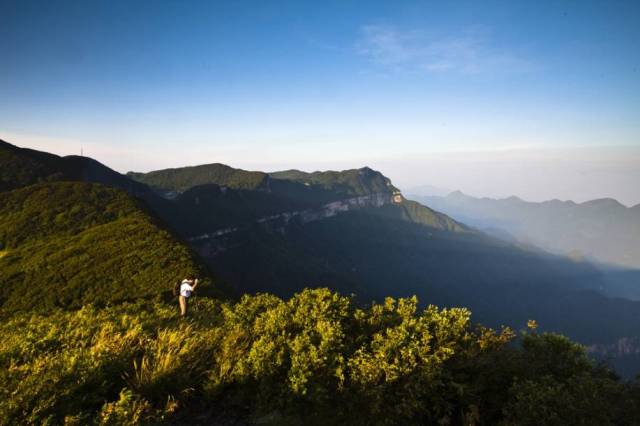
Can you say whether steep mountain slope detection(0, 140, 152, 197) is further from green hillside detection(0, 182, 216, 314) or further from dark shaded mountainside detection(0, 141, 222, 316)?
green hillside detection(0, 182, 216, 314)

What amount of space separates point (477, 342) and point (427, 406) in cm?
274

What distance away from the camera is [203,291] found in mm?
30625

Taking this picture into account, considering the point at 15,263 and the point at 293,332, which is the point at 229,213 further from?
the point at 293,332

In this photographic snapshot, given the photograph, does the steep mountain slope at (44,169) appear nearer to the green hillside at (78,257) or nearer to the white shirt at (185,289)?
the green hillside at (78,257)

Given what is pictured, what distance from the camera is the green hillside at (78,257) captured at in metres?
38.6

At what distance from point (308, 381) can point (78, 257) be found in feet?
171

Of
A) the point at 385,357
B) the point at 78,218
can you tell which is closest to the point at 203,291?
the point at 385,357

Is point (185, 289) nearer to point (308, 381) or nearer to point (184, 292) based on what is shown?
point (184, 292)

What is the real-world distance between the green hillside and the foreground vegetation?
81.1ft

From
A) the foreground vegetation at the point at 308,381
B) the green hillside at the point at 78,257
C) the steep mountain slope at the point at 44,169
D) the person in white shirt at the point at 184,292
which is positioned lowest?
the green hillside at the point at 78,257

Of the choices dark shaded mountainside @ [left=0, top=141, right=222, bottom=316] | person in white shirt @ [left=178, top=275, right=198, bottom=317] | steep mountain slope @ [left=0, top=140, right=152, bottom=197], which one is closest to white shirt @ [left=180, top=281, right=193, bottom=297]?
person in white shirt @ [left=178, top=275, right=198, bottom=317]

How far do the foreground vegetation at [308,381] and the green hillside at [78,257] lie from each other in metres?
24.7

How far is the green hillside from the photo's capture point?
38625mm

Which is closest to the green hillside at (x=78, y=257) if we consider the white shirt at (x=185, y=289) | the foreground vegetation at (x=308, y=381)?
the white shirt at (x=185, y=289)
